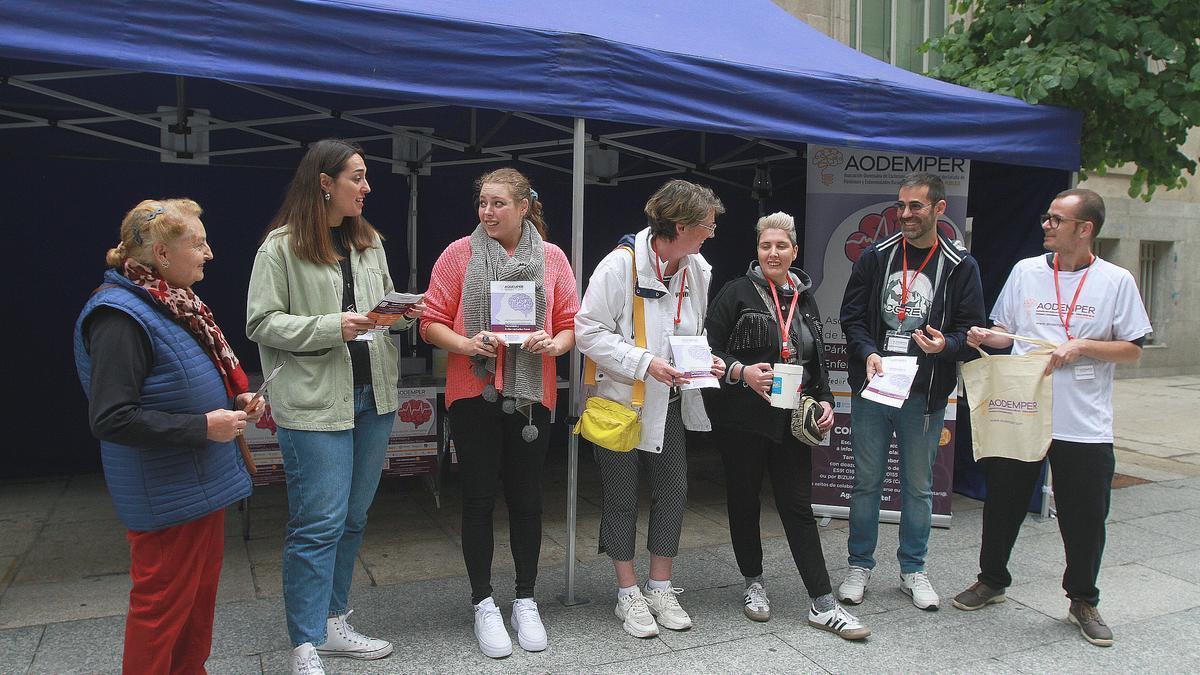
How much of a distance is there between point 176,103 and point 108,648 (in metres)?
3.28

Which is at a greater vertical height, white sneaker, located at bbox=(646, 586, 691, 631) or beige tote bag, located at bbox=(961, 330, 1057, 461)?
beige tote bag, located at bbox=(961, 330, 1057, 461)

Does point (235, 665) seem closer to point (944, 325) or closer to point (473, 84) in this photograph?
point (473, 84)

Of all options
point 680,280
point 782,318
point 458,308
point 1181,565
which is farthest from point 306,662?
point 1181,565

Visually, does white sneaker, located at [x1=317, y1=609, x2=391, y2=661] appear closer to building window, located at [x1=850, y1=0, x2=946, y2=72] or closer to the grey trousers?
the grey trousers

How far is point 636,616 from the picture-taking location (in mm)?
3414

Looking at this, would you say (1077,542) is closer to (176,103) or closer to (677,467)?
(677,467)

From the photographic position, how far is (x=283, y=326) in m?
2.76

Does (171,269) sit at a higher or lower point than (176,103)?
lower

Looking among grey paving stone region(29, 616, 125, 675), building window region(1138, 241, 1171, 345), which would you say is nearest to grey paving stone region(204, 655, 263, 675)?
grey paving stone region(29, 616, 125, 675)

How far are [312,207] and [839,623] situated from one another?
254 centimetres

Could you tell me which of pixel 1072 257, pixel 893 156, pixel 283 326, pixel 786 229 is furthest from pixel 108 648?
pixel 893 156

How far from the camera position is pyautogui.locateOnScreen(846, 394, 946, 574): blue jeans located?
3770mm

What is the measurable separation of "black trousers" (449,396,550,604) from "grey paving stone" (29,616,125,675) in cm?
132

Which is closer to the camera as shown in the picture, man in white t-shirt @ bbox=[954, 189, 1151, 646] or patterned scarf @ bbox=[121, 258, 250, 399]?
patterned scarf @ bbox=[121, 258, 250, 399]
